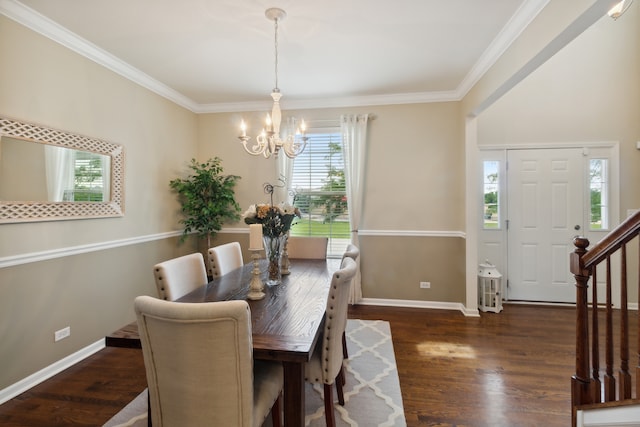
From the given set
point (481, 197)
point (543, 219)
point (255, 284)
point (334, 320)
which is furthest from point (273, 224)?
point (543, 219)

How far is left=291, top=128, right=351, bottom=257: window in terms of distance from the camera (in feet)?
13.2

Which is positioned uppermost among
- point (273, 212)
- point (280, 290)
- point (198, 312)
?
point (273, 212)

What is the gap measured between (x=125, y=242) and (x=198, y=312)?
249 centimetres

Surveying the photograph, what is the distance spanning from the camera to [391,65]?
3016 mm

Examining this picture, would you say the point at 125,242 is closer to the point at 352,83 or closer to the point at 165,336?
the point at 165,336

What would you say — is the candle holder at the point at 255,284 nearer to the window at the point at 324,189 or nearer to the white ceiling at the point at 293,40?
the white ceiling at the point at 293,40

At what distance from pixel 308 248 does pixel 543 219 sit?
316 cm

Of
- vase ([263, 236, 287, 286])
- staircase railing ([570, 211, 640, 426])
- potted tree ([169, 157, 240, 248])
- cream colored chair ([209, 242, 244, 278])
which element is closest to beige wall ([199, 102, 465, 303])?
potted tree ([169, 157, 240, 248])

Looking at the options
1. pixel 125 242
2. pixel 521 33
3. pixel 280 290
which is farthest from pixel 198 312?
pixel 521 33

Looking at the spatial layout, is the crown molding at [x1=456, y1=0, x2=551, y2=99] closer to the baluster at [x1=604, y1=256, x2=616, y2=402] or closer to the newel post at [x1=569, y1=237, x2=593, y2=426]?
the newel post at [x1=569, y1=237, x2=593, y2=426]

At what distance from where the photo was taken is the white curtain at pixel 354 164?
3.83 m

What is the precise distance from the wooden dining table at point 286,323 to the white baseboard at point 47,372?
1455mm

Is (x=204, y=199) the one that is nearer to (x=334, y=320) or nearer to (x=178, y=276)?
(x=178, y=276)

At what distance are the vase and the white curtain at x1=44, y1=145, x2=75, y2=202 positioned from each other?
67.7 inches
